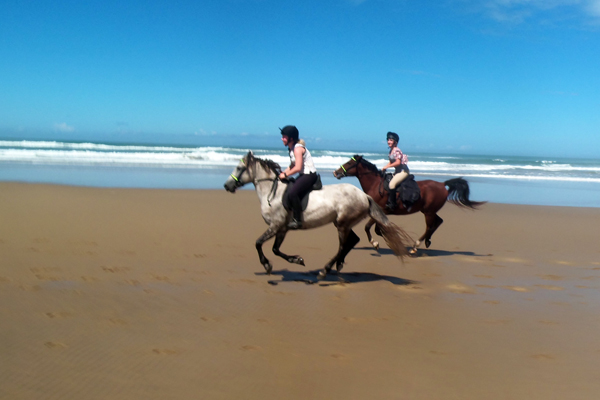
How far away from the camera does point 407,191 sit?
8.91 m

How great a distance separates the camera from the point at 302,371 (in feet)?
12.1

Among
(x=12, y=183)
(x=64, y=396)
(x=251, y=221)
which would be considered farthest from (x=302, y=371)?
(x=12, y=183)

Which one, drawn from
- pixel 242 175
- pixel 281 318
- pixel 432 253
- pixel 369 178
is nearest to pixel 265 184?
pixel 242 175

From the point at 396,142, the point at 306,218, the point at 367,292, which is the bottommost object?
the point at 367,292

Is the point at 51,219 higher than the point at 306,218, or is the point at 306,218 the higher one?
the point at 306,218

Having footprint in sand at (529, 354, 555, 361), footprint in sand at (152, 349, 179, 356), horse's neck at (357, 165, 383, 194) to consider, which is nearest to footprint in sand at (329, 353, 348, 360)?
footprint in sand at (152, 349, 179, 356)

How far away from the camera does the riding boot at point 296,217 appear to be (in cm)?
648

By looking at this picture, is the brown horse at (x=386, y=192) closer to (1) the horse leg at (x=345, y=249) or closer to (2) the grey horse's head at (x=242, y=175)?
(1) the horse leg at (x=345, y=249)

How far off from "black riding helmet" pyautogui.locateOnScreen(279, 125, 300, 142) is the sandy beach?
2034mm

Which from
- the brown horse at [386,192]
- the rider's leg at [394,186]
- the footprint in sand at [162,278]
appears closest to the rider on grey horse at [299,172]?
the footprint in sand at [162,278]

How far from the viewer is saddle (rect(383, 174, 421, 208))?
890 cm

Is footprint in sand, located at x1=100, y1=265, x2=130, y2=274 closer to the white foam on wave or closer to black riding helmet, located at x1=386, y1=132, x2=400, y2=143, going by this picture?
black riding helmet, located at x1=386, y1=132, x2=400, y2=143

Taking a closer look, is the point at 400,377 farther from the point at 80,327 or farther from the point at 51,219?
the point at 51,219

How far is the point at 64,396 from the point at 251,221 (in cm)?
832
